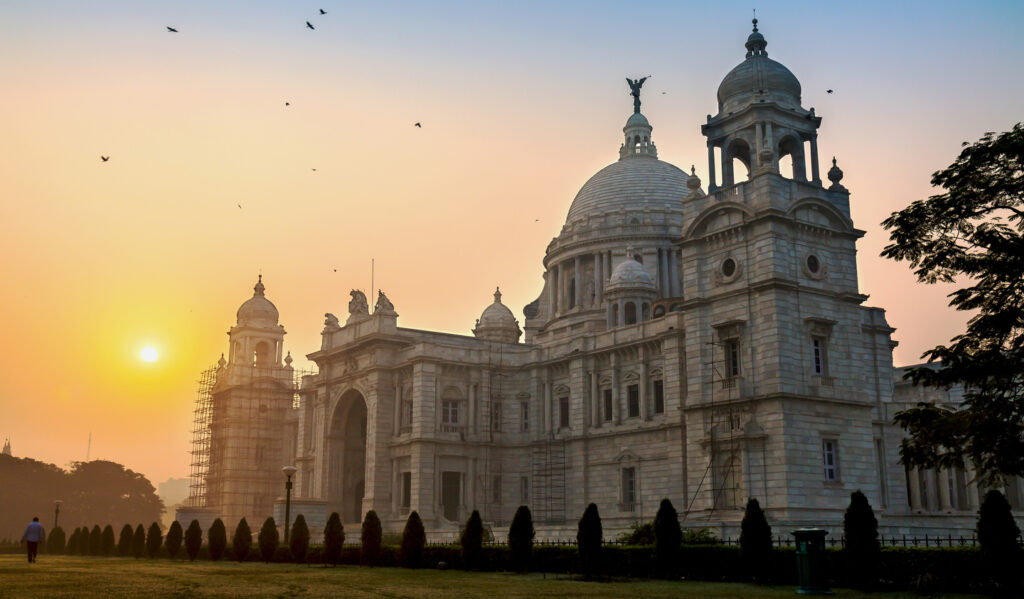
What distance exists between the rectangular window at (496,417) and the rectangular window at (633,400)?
10.5m

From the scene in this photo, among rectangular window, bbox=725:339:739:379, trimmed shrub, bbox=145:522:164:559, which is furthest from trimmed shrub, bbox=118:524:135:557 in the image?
rectangular window, bbox=725:339:739:379

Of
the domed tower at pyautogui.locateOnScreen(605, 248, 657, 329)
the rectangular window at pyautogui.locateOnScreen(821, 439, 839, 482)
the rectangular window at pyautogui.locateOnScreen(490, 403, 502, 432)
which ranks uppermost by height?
the domed tower at pyautogui.locateOnScreen(605, 248, 657, 329)

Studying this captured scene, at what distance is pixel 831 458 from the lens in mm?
42625

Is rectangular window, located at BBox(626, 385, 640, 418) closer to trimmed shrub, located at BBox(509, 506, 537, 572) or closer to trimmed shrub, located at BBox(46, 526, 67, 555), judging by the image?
trimmed shrub, located at BBox(509, 506, 537, 572)

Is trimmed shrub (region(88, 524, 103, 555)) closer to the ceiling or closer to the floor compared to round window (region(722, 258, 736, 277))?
closer to the floor

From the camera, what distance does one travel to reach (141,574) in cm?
3044

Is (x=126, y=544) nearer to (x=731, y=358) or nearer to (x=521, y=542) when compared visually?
(x=521, y=542)

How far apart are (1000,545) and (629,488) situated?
33655mm

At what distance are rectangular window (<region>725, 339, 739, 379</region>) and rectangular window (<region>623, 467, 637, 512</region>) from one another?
12574 mm

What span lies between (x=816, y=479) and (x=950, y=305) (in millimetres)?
18901

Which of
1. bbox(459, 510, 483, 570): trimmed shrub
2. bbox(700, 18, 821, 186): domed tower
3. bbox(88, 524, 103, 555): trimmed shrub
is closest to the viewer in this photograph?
bbox(459, 510, 483, 570): trimmed shrub

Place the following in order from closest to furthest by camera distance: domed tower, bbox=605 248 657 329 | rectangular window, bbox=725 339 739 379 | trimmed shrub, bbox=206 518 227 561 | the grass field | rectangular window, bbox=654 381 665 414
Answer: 1. the grass field
2. trimmed shrub, bbox=206 518 227 561
3. rectangular window, bbox=725 339 739 379
4. rectangular window, bbox=654 381 665 414
5. domed tower, bbox=605 248 657 329

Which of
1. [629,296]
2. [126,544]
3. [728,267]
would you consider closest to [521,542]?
[728,267]

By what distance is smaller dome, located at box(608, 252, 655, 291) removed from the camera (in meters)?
67.3
